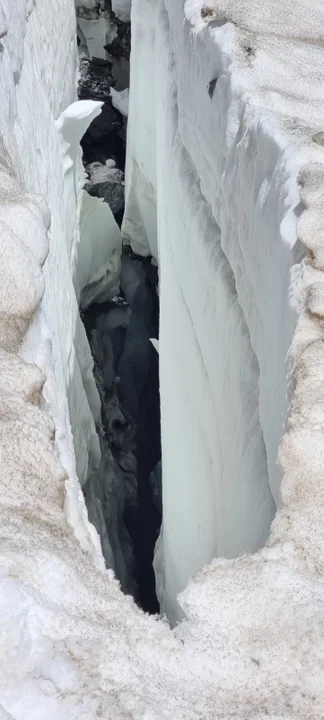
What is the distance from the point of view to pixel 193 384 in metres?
3.42

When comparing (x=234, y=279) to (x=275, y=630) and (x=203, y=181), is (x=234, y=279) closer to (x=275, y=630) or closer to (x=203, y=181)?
(x=203, y=181)

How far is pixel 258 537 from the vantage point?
2021 mm

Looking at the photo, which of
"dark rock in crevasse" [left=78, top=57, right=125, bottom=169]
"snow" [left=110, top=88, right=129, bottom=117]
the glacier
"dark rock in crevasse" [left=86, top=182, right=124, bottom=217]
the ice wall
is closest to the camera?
the glacier

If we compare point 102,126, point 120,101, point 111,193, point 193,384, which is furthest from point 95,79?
point 193,384

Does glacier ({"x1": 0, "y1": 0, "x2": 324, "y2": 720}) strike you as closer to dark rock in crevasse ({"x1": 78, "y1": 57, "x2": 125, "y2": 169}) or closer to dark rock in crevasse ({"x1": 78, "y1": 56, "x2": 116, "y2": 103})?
dark rock in crevasse ({"x1": 78, "y1": 57, "x2": 125, "y2": 169})

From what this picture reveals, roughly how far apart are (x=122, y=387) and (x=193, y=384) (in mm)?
2871

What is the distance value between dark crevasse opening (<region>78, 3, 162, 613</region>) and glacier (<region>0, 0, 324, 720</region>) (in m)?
0.50

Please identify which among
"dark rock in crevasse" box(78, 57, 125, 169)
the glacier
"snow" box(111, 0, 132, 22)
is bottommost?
"dark rock in crevasse" box(78, 57, 125, 169)

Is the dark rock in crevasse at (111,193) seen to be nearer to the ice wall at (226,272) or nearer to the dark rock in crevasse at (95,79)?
the dark rock in crevasse at (95,79)

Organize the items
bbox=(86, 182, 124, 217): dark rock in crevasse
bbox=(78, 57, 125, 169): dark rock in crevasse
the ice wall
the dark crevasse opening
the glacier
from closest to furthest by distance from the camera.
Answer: the glacier < the ice wall < the dark crevasse opening < bbox=(86, 182, 124, 217): dark rock in crevasse < bbox=(78, 57, 125, 169): dark rock in crevasse

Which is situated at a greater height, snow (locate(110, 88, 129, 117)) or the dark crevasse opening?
snow (locate(110, 88, 129, 117))

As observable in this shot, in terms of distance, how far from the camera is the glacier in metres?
1.10

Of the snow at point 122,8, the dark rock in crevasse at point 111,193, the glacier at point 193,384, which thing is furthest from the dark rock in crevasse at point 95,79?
the glacier at point 193,384

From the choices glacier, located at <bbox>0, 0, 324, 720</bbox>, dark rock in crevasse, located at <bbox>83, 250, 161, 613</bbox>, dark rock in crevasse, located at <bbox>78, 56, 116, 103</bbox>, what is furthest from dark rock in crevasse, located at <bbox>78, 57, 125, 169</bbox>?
glacier, located at <bbox>0, 0, 324, 720</bbox>
